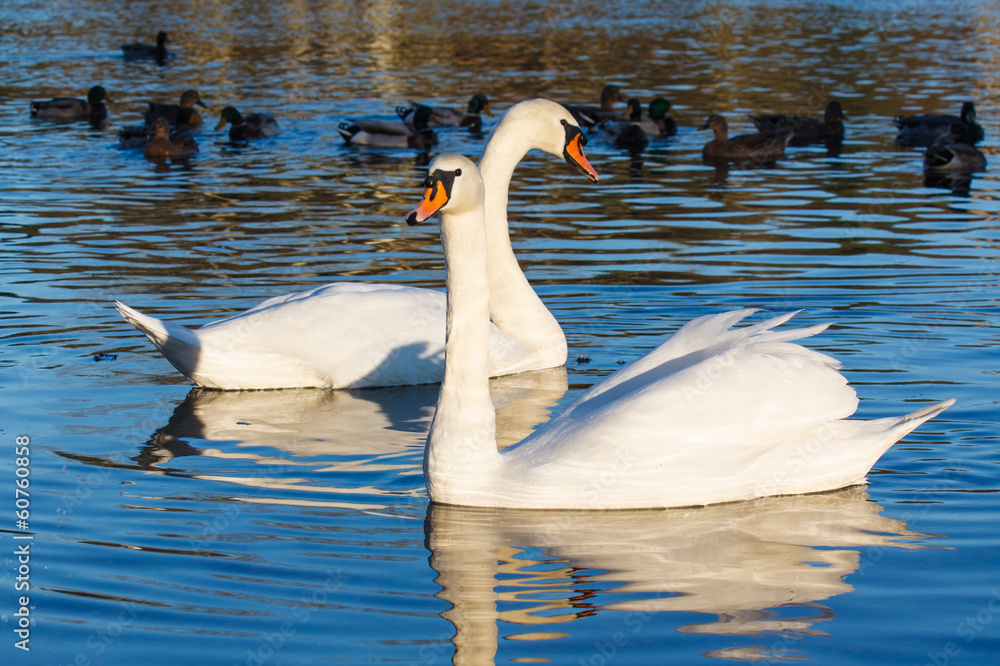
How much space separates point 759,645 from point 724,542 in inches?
41.3

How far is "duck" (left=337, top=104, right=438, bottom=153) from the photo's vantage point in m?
20.8

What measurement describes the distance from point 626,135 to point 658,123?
1.17m

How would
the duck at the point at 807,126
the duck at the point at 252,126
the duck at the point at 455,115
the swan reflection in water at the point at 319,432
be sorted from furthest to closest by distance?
the duck at the point at 455,115 < the duck at the point at 807,126 < the duck at the point at 252,126 < the swan reflection in water at the point at 319,432

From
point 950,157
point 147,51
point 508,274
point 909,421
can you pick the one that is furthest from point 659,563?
point 147,51

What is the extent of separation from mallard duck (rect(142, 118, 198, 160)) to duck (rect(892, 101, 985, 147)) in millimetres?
11573

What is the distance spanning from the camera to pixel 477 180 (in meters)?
5.87

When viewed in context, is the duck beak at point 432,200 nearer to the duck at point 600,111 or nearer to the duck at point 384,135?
the duck at point 384,135

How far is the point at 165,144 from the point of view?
19.8 m

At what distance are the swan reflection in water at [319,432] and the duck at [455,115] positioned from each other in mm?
14487

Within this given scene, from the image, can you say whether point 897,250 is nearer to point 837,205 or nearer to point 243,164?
point 837,205

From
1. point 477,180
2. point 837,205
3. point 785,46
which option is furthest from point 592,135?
point 477,180

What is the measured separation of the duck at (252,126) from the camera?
2094 centimetres

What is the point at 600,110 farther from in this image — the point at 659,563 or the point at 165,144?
the point at 659,563

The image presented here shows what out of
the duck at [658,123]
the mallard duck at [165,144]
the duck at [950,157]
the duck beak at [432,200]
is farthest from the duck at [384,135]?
the duck beak at [432,200]
